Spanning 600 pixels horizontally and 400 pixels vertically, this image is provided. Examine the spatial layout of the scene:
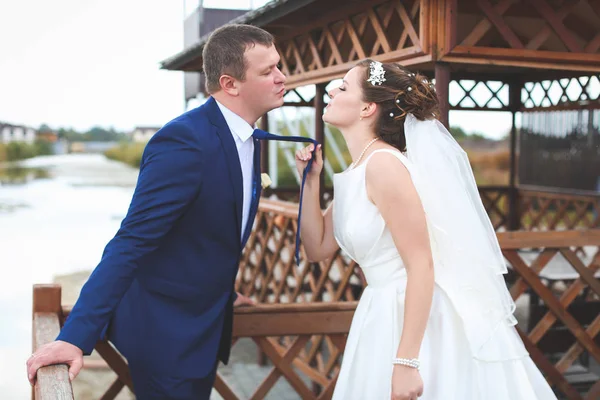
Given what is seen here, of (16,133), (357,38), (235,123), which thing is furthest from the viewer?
(16,133)

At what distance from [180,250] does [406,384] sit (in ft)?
2.90

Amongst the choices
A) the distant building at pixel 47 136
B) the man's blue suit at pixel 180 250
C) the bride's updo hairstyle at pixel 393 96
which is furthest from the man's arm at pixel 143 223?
the distant building at pixel 47 136

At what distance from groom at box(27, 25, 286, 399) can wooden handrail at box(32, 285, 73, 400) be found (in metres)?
0.26

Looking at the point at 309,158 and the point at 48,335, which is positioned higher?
the point at 309,158

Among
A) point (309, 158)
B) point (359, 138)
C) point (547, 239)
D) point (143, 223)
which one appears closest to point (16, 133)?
point (547, 239)

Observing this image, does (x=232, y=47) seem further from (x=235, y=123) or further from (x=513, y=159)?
(x=513, y=159)

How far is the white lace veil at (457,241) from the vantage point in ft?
8.13

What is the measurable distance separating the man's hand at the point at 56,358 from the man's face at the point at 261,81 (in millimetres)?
1045

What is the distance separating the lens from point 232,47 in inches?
96.0

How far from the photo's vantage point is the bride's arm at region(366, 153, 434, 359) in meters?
2.24

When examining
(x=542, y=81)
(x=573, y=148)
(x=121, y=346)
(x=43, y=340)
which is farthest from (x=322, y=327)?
(x=573, y=148)

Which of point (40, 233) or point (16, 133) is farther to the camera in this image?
point (16, 133)

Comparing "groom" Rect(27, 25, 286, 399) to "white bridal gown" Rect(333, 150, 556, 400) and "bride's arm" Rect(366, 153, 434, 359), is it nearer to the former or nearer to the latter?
"white bridal gown" Rect(333, 150, 556, 400)

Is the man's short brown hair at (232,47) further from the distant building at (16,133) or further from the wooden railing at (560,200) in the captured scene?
the distant building at (16,133)
